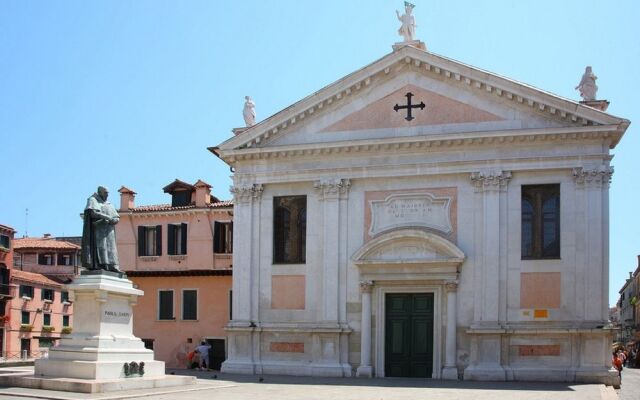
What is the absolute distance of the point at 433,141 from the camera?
30250 mm

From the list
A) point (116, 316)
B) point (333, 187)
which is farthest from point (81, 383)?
point (333, 187)

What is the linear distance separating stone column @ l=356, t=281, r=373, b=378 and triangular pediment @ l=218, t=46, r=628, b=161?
5.23m

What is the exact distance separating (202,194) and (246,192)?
354 inches

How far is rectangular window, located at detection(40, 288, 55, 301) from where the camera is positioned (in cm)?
6862

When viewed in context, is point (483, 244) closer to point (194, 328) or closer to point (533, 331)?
point (533, 331)

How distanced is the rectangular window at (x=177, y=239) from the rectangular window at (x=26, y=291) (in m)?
28.7

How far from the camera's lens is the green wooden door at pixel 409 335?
99.1 ft

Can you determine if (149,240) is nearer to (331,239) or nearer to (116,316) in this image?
(331,239)

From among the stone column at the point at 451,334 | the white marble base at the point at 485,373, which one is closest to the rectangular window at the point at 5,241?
the stone column at the point at 451,334

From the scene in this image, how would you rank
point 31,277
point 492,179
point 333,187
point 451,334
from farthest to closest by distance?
point 31,277 → point 333,187 → point 492,179 → point 451,334

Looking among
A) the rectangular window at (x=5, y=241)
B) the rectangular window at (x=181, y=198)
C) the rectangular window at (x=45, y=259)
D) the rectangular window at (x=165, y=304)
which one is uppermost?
the rectangular window at (x=181, y=198)

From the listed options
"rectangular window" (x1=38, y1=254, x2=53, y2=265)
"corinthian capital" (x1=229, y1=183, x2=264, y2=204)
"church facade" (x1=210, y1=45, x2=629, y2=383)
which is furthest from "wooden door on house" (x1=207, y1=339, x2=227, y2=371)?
"rectangular window" (x1=38, y1=254, x2=53, y2=265)

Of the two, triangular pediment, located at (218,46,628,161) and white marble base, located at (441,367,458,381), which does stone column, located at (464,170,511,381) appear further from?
triangular pediment, located at (218,46,628,161)

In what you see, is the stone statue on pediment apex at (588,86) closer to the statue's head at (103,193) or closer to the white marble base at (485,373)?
the white marble base at (485,373)
